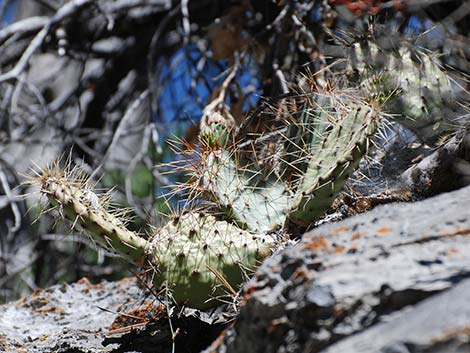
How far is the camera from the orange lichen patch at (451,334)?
2.53 feet

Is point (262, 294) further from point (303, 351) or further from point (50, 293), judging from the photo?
point (50, 293)

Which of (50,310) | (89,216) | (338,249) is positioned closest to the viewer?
(338,249)

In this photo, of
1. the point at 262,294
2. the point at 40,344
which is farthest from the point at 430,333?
the point at 40,344

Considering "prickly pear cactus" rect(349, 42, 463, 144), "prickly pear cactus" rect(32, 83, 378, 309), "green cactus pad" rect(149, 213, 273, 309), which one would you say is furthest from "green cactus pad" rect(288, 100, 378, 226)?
"prickly pear cactus" rect(349, 42, 463, 144)

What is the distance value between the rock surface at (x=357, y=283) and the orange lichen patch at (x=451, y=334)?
0.14ft

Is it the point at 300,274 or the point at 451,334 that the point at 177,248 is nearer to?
the point at 300,274

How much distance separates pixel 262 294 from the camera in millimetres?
1087

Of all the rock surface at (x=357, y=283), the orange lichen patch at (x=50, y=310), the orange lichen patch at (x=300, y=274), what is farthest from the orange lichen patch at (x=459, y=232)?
the orange lichen patch at (x=50, y=310)

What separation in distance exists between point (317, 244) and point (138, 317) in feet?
2.30

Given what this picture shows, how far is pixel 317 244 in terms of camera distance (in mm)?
1107

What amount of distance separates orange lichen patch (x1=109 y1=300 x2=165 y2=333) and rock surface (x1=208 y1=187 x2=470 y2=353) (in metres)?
0.53

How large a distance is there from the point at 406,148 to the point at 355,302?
114 cm

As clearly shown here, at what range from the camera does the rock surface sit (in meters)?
0.96

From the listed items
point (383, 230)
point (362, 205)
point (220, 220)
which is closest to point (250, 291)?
point (383, 230)
